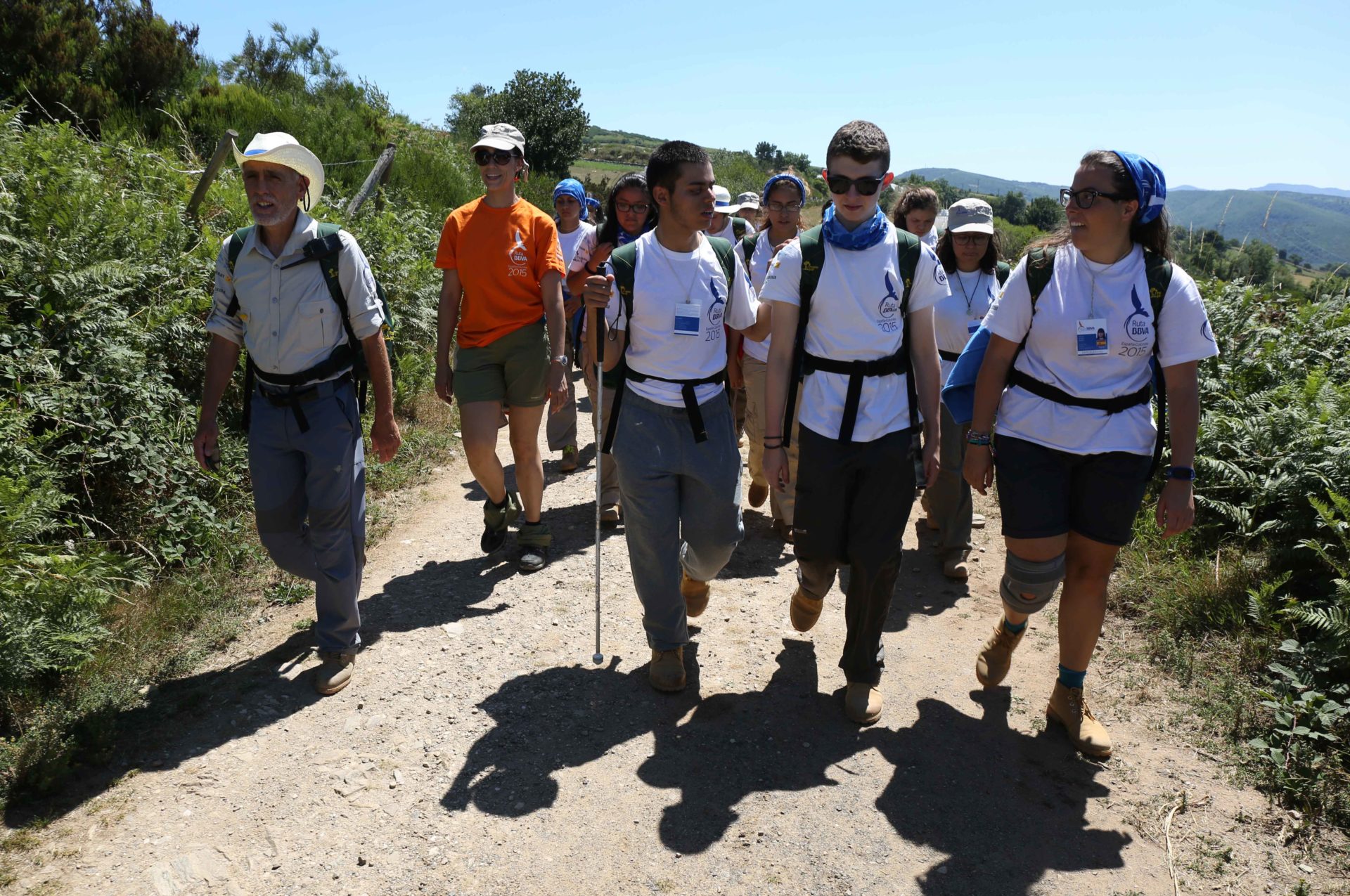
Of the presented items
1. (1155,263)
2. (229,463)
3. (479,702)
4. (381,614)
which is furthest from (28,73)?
(1155,263)

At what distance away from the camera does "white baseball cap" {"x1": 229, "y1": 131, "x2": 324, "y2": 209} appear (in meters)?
3.85

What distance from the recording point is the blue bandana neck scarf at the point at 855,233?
3746 mm

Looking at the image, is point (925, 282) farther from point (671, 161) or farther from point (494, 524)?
point (494, 524)

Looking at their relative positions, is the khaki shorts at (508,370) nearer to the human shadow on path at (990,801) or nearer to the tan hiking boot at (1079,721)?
the human shadow on path at (990,801)

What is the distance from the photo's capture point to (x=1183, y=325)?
3.47 m

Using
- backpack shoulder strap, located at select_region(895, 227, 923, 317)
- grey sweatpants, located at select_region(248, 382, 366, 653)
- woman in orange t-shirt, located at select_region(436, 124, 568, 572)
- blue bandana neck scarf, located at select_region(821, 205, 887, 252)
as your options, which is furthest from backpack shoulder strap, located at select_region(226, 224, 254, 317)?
backpack shoulder strap, located at select_region(895, 227, 923, 317)

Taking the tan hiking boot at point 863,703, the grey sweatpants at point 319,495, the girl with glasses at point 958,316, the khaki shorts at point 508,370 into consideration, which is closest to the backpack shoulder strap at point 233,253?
the grey sweatpants at point 319,495

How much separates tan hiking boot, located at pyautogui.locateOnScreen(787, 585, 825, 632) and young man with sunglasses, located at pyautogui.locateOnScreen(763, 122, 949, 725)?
36 centimetres

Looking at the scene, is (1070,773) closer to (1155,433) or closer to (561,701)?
(1155,433)

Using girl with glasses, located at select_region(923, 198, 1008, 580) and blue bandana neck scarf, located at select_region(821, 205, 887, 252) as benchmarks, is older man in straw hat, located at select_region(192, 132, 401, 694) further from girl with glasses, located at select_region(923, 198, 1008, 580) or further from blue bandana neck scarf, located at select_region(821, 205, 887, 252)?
girl with glasses, located at select_region(923, 198, 1008, 580)

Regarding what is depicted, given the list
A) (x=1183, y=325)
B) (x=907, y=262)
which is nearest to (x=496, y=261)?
(x=907, y=262)

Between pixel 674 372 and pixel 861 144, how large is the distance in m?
1.17

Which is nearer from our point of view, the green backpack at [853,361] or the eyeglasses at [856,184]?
the eyeglasses at [856,184]

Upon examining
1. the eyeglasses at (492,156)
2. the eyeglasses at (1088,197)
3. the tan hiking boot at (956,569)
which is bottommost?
the tan hiking boot at (956,569)
